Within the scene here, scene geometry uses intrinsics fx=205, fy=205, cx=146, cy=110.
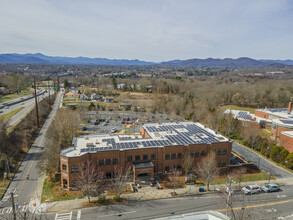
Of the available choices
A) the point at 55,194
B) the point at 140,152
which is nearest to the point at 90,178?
the point at 55,194

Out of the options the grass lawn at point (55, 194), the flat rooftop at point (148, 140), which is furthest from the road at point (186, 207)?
the flat rooftop at point (148, 140)

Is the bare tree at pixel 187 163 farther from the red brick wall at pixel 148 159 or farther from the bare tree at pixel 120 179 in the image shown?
the bare tree at pixel 120 179

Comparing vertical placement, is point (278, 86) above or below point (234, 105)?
above

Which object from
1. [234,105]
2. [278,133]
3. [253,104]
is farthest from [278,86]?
[278,133]

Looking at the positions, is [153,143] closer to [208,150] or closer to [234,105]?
[208,150]

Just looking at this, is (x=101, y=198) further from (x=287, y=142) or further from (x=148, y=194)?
(x=287, y=142)

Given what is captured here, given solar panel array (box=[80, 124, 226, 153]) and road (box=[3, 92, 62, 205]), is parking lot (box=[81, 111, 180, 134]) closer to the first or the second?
road (box=[3, 92, 62, 205])
